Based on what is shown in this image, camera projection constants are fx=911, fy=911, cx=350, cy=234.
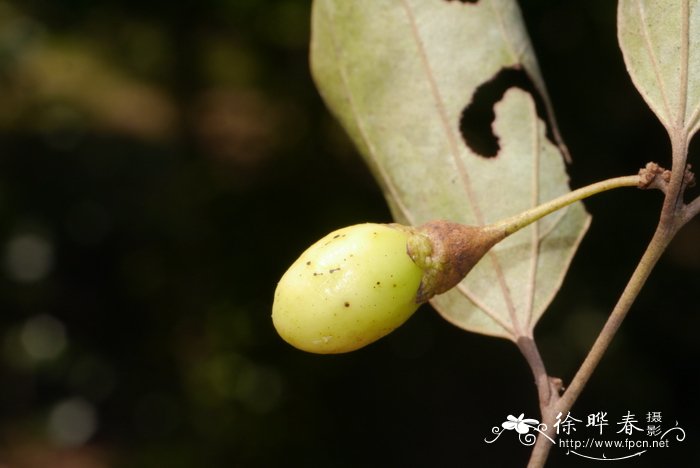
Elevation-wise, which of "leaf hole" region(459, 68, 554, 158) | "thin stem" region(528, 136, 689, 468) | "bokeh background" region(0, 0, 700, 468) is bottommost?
"bokeh background" region(0, 0, 700, 468)

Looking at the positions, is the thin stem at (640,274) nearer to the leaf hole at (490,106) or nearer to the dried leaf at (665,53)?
the dried leaf at (665,53)

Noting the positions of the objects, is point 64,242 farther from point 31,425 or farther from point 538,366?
point 538,366

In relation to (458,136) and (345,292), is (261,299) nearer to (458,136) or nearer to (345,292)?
(458,136)

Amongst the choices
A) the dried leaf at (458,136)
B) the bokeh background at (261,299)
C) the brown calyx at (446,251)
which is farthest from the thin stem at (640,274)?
the bokeh background at (261,299)

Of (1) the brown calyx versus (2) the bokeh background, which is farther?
(2) the bokeh background

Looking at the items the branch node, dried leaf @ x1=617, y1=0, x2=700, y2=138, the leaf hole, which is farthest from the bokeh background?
the branch node

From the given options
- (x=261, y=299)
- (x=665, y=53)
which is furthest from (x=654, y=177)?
(x=261, y=299)

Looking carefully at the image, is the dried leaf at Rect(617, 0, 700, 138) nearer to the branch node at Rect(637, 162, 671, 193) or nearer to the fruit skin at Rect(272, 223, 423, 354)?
the branch node at Rect(637, 162, 671, 193)
